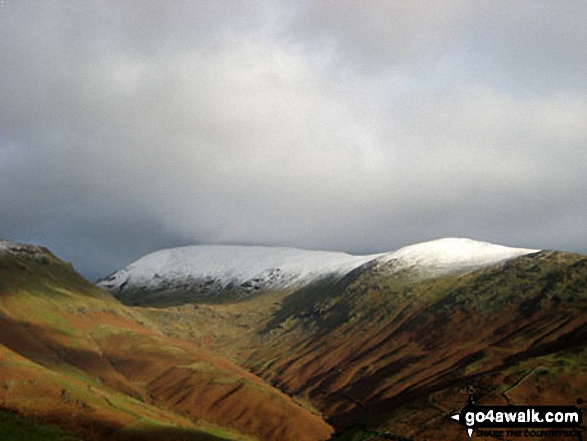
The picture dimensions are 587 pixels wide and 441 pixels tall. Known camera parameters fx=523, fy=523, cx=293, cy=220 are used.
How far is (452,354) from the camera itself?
136 meters

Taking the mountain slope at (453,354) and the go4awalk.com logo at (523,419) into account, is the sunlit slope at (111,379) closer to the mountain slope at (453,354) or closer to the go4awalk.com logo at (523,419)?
the mountain slope at (453,354)

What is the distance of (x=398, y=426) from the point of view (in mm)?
88500

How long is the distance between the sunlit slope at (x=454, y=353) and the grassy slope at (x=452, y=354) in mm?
306

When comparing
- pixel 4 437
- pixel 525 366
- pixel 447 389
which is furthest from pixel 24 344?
pixel 525 366

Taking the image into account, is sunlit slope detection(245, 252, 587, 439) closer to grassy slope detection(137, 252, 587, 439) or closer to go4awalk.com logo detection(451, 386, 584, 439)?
grassy slope detection(137, 252, 587, 439)

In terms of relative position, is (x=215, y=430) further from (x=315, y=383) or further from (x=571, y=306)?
(x=571, y=306)

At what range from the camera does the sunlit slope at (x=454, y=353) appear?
88.6m

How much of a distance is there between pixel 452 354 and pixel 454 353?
0.68 m

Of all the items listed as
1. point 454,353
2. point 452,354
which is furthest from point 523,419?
point 454,353

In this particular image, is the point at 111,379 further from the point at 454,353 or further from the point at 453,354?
the point at 454,353

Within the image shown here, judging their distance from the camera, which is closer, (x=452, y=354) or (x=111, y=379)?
(x=111, y=379)

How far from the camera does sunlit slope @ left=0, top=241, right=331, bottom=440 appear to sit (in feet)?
255

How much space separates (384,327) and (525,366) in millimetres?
91787

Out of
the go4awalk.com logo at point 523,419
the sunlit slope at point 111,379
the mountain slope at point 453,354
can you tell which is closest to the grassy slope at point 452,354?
the mountain slope at point 453,354
